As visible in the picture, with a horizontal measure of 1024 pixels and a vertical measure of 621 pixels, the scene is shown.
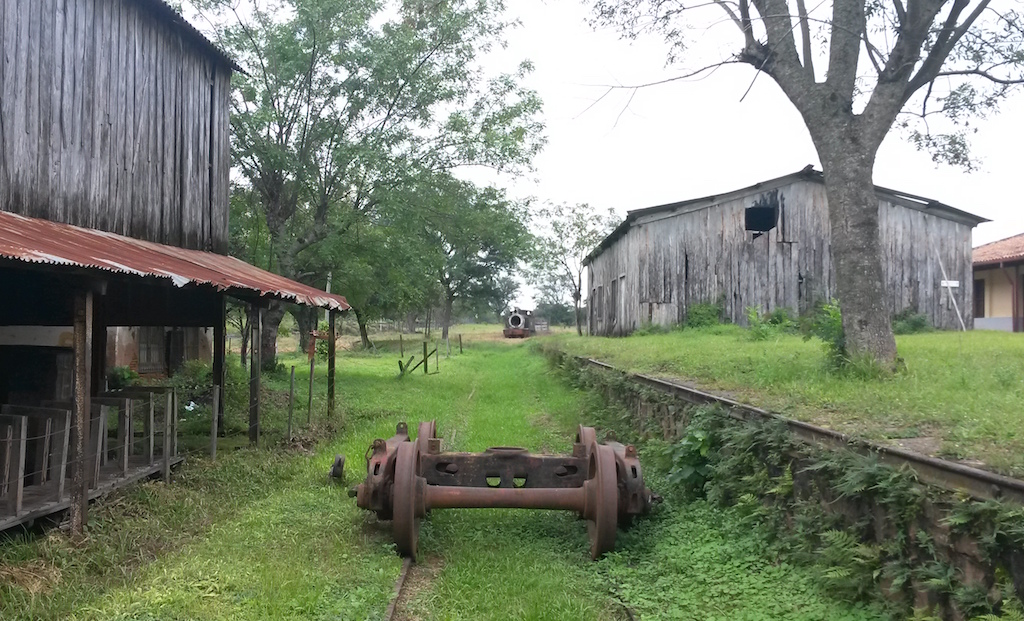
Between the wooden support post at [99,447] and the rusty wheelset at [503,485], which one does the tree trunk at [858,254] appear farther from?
the wooden support post at [99,447]

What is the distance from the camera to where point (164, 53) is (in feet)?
34.4

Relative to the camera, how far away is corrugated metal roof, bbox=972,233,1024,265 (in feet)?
84.1

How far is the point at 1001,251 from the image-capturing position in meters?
27.8

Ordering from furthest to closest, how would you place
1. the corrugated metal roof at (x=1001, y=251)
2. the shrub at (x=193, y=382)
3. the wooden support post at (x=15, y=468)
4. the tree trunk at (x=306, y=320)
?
the tree trunk at (x=306, y=320) < the corrugated metal roof at (x=1001, y=251) < the shrub at (x=193, y=382) < the wooden support post at (x=15, y=468)

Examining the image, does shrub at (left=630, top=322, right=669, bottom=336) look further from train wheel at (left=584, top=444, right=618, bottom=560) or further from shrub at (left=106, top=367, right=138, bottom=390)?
train wheel at (left=584, top=444, right=618, bottom=560)

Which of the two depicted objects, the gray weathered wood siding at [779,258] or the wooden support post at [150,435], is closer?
the wooden support post at [150,435]

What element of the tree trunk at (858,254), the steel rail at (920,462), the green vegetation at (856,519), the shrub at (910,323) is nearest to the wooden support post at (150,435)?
the green vegetation at (856,519)

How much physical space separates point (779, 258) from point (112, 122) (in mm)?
17524

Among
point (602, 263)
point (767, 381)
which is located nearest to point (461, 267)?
point (602, 263)

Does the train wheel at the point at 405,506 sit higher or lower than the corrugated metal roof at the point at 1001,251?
lower

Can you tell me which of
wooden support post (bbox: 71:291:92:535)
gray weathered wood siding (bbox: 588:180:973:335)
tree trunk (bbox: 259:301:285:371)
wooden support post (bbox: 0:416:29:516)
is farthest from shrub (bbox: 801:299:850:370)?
tree trunk (bbox: 259:301:285:371)

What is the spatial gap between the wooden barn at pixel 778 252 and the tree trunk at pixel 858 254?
12.7 meters

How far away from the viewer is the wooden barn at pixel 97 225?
6188 mm

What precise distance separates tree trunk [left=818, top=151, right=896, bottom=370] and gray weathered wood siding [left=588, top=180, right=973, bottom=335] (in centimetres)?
1270
